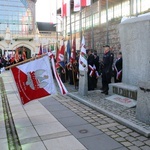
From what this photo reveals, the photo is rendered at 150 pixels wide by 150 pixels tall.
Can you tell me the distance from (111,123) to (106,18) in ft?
33.5

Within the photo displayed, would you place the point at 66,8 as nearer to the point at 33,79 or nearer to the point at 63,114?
the point at 63,114

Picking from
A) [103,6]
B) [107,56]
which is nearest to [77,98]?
[107,56]

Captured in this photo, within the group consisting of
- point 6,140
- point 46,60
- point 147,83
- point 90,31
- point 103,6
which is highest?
point 103,6

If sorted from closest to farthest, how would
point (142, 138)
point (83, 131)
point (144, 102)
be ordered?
point (142, 138) < point (83, 131) < point (144, 102)

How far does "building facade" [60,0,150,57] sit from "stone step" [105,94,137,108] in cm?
543

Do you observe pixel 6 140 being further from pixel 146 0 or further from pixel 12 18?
pixel 12 18

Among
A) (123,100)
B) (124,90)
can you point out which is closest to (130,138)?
(123,100)

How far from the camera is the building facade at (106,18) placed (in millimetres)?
13125

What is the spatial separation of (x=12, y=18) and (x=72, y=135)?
57824 mm

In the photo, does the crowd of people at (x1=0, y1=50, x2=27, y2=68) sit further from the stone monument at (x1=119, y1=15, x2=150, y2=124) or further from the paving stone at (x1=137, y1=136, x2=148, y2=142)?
the paving stone at (x1=137, y1=136, x2=148, y2=142)

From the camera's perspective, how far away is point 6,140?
490 cm

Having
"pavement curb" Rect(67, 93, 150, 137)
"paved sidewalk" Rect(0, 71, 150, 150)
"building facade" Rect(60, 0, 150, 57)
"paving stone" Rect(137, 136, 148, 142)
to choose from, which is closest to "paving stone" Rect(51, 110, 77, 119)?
"paved sidewalk" Rect(0, 71, 150, 150)

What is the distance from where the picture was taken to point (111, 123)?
575 cm

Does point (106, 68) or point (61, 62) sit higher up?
point (61, 62)
